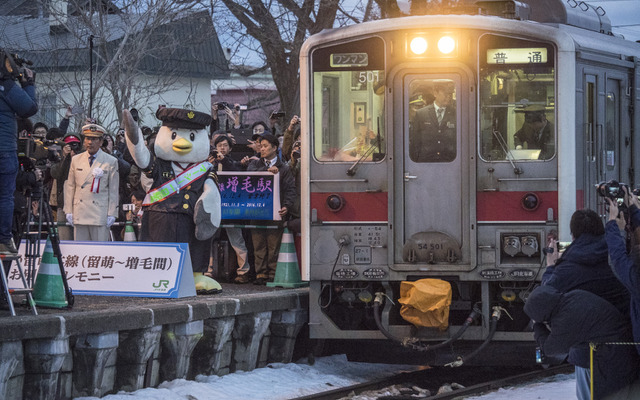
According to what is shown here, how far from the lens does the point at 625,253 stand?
7043 millimetres

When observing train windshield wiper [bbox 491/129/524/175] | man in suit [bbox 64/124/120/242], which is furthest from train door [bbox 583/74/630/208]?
man in suit [bbox 64/124/120/242]

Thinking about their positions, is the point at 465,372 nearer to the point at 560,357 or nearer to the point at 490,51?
the point at 490,51

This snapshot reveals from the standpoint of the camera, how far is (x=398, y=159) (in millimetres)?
11016

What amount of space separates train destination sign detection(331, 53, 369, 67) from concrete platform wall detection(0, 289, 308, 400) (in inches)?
89.0

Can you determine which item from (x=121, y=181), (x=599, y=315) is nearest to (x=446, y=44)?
(x=599, y=315)

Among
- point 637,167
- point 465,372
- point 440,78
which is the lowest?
point 465,372

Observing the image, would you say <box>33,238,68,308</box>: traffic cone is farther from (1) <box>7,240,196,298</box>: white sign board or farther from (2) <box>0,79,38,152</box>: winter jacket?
(2) <box>0,79,38,152</box>: winter jacket

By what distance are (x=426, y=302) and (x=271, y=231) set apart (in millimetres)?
2987

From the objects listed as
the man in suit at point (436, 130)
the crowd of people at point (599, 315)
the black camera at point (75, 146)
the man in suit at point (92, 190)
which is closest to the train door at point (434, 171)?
the man in suit at point (436, 130)

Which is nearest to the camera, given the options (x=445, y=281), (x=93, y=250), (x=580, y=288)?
(x=580, y=288)

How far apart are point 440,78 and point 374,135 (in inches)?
30.2

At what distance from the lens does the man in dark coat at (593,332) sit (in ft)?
24.1

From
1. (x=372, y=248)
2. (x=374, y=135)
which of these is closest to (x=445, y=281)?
(x=372, y=248)

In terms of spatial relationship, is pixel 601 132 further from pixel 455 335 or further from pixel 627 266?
pixel 627 266
